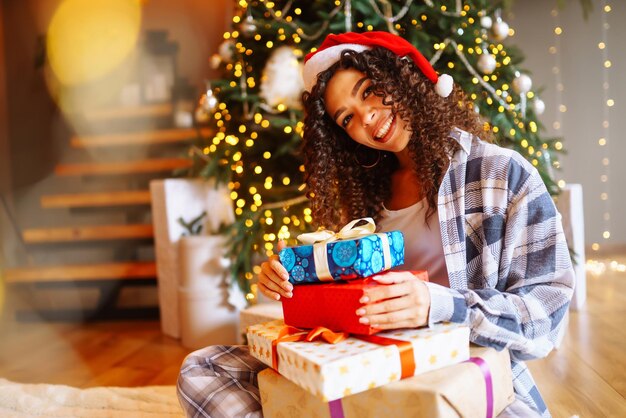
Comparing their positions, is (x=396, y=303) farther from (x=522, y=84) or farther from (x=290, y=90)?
Answer: (x=522, y=84)

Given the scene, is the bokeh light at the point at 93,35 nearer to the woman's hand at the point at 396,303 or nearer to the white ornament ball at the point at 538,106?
the white ornament ball at the point at 538,106

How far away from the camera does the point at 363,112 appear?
1.16 metres

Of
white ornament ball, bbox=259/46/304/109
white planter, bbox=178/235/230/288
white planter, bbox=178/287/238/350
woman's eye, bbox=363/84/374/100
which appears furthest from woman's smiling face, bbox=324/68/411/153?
white planter, bbox=178/287/238/350

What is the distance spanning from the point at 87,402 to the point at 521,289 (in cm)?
144

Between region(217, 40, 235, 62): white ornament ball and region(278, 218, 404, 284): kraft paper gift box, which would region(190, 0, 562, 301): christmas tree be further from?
region(278, 218, 404, 284): kraft paper gift box

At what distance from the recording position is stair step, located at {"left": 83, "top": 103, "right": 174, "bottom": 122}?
3945 mm

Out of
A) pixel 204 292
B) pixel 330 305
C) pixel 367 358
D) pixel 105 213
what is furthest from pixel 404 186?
pixel 105 213

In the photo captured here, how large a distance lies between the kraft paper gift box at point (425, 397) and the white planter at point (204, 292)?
1.70 m

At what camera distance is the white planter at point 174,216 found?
2.71 meters

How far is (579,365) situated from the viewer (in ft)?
6.23

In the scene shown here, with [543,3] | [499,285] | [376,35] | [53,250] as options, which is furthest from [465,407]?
[543,3]

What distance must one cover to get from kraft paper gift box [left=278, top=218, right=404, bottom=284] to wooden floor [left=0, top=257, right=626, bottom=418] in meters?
0.95

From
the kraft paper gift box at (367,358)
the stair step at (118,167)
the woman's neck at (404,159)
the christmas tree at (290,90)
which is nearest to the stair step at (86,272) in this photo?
the stair step at (118,167)

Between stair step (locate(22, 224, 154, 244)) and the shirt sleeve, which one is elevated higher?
the shirt sleeve
